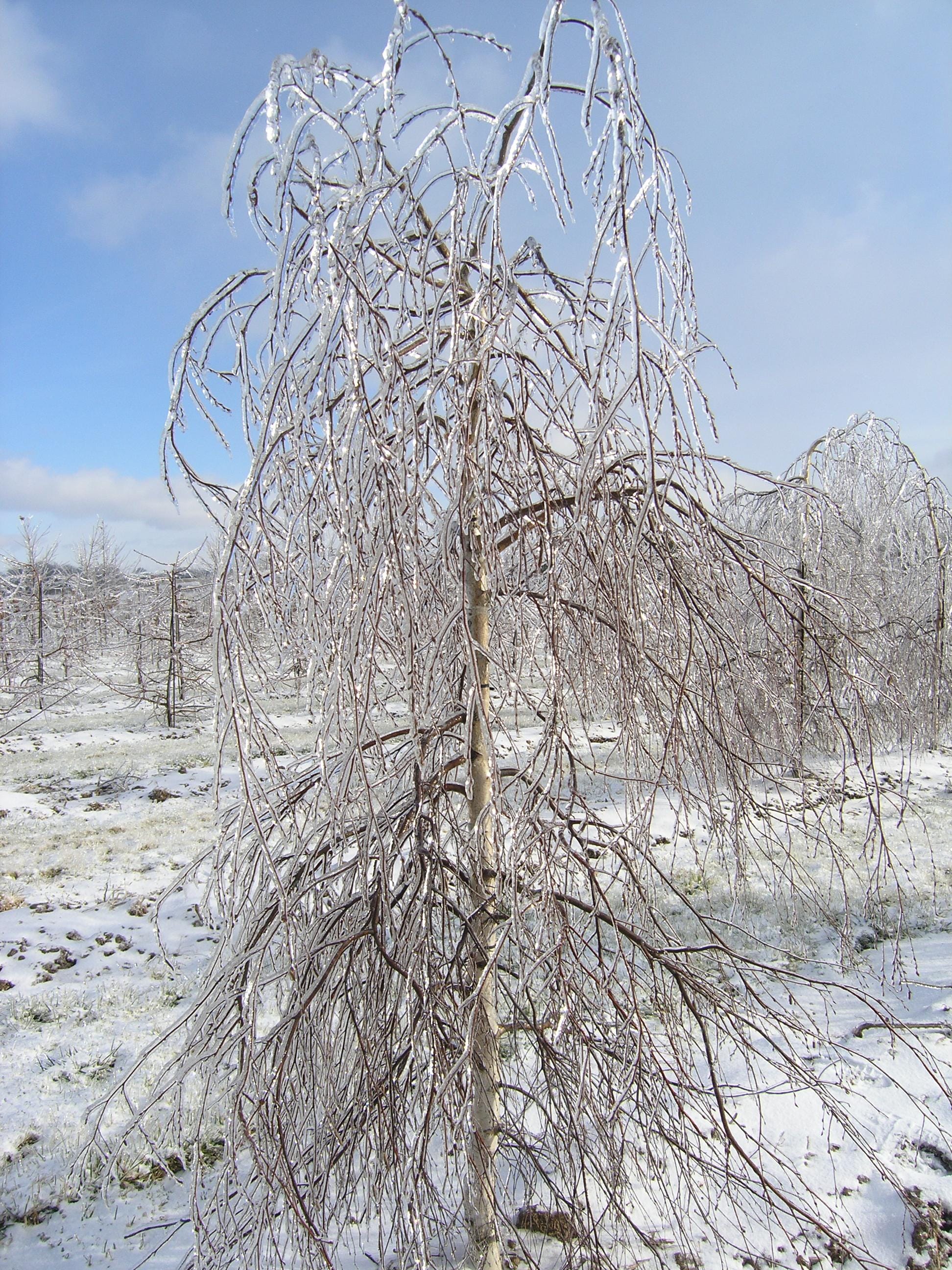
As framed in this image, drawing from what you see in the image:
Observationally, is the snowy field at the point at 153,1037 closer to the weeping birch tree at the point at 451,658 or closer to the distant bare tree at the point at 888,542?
the weeping birch tree at the point at 451,658

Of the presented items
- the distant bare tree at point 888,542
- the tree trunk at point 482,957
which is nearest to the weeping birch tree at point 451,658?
the tree trunk at point 482,957

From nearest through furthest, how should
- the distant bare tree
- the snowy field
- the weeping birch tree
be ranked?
the weeping birch tree
the snowy field
the distant bare tree

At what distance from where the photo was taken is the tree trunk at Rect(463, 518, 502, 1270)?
188cm

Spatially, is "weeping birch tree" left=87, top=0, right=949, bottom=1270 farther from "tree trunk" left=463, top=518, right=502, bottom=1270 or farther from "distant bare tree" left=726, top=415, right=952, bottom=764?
"distant bare tree" left=726, top=415, right=952, bottom=764

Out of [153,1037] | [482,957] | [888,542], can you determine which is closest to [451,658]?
[482,957]

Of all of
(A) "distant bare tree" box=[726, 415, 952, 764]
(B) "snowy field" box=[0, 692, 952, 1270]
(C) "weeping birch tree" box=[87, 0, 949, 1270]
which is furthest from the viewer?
(A) "distant bare tree" box=[726, 415, 952, 764]

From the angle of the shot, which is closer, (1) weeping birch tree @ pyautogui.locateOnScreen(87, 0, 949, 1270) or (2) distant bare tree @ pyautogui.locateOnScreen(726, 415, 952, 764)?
(1) weeping birch tree @ pyautogui.locateOnScreen(87, 0, 949, 1270)

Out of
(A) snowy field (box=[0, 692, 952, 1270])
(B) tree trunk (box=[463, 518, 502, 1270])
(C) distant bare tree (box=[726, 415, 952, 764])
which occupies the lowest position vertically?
(A) snowy field (box=[0, 692, 952, 1270])

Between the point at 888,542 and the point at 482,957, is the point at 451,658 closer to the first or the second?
the point at 482,957

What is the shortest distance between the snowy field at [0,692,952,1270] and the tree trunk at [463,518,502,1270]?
1.15 ft

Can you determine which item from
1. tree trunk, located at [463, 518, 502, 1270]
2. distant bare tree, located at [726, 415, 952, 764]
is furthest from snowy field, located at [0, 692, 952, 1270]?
distant bare tree, located at [726, 415, 952, 764]

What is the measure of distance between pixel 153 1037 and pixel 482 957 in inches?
168

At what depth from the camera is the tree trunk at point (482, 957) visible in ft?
6.16

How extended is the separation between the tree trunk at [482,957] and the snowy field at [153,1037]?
→ 1.15 ft
